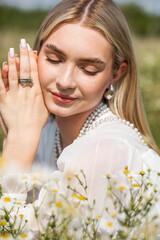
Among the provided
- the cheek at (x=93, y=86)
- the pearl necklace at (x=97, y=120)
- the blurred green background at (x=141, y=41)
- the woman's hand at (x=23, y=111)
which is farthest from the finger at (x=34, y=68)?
the blurred green background at (x=141, y=41)

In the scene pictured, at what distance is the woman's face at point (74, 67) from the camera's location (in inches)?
105

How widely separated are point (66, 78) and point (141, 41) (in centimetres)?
1419

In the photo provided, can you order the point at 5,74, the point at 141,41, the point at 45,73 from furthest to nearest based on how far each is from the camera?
the point at 141,41 < the point at 5,74 < the point at 45,73

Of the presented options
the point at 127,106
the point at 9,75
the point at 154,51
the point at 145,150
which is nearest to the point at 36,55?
the point at 9,75

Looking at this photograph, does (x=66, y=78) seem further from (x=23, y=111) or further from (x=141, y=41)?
(x=141, y=41)

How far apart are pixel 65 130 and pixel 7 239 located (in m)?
1.66

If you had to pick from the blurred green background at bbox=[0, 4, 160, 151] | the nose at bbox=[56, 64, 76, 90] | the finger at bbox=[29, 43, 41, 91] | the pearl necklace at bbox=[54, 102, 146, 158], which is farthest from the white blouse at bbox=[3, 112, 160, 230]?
the blurred green background at bbox=[0, 4, 160, 151]

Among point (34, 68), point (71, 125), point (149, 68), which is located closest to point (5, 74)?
point (34, 68)

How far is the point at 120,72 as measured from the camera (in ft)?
10.00

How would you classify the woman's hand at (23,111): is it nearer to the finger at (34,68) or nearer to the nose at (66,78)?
the finger at (34,68)

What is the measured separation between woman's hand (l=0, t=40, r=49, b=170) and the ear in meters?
0.56

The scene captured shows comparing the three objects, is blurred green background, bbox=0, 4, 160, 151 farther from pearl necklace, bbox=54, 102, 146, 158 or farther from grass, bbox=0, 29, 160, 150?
pearl necklace, bbox=54, 102, 146, 158

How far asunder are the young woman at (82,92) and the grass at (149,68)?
8.56 feet

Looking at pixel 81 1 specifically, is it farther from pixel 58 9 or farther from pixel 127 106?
pixel 127 106
